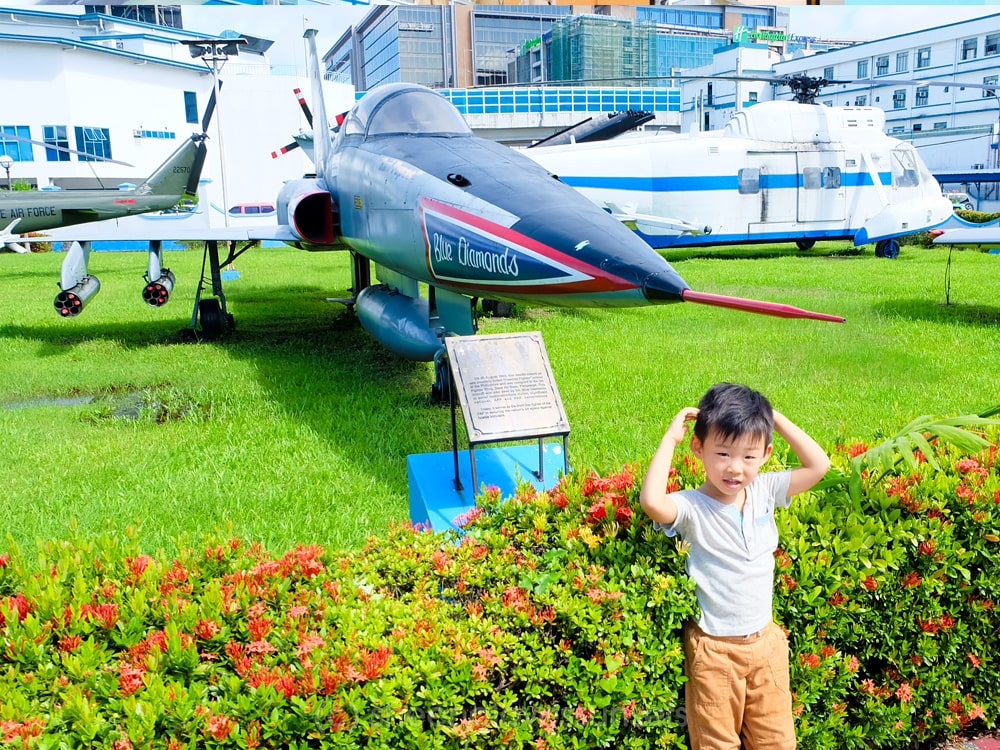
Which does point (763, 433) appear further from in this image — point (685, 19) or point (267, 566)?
point (685, 19)

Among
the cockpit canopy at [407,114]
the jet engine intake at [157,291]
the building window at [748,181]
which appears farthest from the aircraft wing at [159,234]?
the building window at [748,181]

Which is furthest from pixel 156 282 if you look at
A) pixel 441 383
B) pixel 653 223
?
pixel 653 223

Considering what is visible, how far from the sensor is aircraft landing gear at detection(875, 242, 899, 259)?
75.9 ft

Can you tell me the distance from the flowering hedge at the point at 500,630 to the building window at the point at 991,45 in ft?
201

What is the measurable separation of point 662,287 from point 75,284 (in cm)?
1004

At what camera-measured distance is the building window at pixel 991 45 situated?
51.6 meters

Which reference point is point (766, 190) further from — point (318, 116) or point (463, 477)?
point (463, 477)

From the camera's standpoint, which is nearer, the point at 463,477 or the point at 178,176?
the point at 463,477

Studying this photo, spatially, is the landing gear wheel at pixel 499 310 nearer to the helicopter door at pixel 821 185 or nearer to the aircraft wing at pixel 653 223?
the aircraft wing at pixel 653 223

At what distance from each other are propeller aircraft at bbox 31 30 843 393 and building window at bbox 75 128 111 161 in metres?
45.3

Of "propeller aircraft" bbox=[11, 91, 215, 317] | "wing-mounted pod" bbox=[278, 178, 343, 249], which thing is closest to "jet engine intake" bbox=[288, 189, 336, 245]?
"wing-mounted pod" bbox=[278, 178, 343, 249]

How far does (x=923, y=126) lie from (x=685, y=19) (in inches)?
914

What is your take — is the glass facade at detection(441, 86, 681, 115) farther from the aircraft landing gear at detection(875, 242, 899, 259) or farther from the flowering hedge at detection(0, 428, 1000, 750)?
the flowering hedge at detection(0, 428, 1000, 750)

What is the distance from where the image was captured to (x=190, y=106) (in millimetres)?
53906
